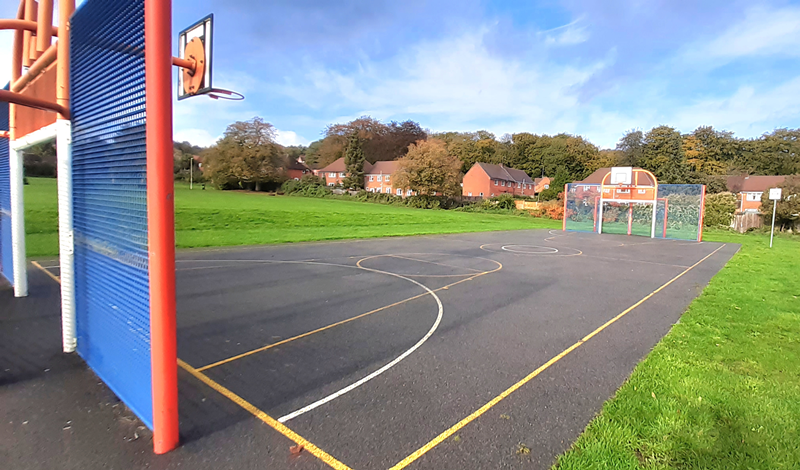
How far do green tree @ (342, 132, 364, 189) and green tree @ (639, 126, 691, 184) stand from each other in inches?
1639

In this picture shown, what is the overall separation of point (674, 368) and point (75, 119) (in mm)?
7173

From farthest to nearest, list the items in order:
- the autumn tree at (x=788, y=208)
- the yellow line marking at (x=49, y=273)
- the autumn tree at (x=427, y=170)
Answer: the autumn tree at (x=427, y=170), the autumn tree at (x=788, y=208), the yellow line marking at (x=49, y=273)

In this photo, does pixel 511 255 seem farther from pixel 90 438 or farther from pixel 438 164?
pixel 438 164

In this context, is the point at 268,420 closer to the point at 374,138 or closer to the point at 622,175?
the point at 622,175

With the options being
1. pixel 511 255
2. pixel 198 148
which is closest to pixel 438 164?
pixel 511 255

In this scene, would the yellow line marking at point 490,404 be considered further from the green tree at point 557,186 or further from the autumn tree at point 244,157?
the autumn tree at point 244,157

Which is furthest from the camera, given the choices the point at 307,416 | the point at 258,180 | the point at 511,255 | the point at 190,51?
the point at 258,180

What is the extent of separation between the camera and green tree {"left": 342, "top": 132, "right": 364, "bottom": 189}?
67.7 metres

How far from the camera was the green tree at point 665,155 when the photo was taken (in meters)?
54.7

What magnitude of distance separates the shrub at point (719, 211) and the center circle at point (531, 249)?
78.4 feet

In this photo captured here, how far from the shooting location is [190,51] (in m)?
4.14

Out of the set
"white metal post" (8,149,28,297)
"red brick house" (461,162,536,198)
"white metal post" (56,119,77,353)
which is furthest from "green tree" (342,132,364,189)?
"white metal post" (56,119,77,353)

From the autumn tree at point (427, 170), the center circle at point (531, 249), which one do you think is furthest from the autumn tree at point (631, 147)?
the center circle at point (531, 249)

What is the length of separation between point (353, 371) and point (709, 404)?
366 cm
